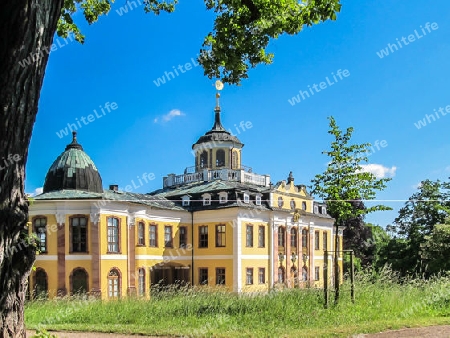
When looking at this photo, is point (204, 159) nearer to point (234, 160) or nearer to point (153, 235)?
point (234, 160)

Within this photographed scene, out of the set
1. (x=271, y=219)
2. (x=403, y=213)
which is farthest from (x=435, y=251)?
(x=403, y=213)

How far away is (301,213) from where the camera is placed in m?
38.7

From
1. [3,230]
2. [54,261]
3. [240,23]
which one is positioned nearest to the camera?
[3,230]

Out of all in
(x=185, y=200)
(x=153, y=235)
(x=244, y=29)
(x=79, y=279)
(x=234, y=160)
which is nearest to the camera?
(x=244, y=29)

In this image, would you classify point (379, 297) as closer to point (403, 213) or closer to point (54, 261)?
point (54, 261)

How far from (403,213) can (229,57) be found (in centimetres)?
3979

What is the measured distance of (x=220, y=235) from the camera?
34.4 m

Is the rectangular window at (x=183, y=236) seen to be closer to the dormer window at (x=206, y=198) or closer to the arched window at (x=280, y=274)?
the dormer window at (x=206, y=198)

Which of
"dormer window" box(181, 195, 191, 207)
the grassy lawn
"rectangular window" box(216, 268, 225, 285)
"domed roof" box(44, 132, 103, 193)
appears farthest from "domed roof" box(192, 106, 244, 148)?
the grassy lawn

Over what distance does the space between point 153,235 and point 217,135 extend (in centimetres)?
1267

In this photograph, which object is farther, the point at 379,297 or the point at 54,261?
the point at 54,261

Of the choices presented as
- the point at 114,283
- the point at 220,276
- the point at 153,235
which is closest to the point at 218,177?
the point at 153,235

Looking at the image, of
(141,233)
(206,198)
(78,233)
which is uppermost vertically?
(206,198)

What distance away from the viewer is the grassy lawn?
11.8 metres
